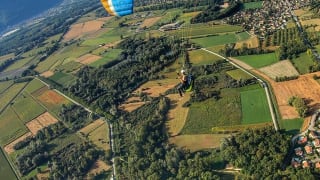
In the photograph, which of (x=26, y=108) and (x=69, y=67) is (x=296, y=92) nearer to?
(x=26, y=108)

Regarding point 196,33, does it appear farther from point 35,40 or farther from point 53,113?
point 35,40

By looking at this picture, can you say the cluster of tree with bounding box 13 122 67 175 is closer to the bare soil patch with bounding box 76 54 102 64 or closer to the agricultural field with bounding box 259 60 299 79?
the bare soil patch with bounding box 76 54 102 64

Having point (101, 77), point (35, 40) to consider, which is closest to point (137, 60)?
point (101, 77)

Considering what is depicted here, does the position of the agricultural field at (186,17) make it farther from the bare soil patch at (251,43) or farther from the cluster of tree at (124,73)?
the bare soil patch at (251,43)

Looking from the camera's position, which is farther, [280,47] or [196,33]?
[196,33]

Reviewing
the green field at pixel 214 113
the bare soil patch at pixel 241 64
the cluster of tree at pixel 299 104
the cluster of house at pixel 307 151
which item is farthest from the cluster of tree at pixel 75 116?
the cluster of house at pixel 307 151

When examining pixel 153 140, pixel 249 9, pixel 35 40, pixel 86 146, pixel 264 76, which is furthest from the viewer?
pixel 35 40

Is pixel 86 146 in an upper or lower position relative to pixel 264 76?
lower
